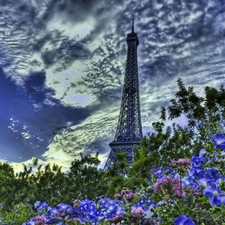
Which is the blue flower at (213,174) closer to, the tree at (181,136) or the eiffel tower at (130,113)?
the tree at (181,136)

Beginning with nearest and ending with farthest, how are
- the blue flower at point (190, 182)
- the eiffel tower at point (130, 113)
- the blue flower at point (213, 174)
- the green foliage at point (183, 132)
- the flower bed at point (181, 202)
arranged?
1. the flower bed at point (181, 202)
2. the blue flower at point (213, 174)
3. the blue flower at point (190, 182)
4. the green foliage at point (183, 132)
5. the eiffel tower at point (130, 113)

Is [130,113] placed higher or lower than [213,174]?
higher

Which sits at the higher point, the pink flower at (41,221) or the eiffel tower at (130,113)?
the eiffel tower at (130,113)

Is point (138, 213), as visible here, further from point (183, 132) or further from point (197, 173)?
point (183, 132)

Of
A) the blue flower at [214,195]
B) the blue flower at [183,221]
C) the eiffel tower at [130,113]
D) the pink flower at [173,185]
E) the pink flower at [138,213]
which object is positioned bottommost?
the blue flower at [183,221]

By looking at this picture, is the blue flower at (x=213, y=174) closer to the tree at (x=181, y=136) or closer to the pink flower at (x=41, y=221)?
the pink flower at (x=41, y=221)

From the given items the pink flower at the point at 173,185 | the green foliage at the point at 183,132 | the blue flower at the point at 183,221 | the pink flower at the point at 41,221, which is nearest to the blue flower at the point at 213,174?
the blue flower at the point at 183,221

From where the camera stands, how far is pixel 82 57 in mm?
21344

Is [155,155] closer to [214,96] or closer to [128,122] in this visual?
[214,96]

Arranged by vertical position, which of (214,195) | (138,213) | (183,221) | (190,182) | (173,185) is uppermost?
(173,185)

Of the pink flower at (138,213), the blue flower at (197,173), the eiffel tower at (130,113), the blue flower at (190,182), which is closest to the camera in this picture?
the blue flower at (197,173)

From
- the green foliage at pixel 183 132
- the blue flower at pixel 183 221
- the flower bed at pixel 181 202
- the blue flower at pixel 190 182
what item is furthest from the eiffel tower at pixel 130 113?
the blue flower at pixel 183 221

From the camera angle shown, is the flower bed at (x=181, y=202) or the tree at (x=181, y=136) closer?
the flower bed at (x=181, y=202)

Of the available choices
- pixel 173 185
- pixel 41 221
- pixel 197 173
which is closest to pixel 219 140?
pixel 197 173
